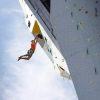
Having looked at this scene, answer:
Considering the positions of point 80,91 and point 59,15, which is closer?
point 80,91

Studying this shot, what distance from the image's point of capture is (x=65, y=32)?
16.6 m

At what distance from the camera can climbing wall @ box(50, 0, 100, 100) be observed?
13875 mm

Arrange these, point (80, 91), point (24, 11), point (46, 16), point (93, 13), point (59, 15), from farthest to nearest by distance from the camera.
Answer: point (24, 11) < point (46, 16) < point (59, 15) < point (93, 13) < point (80, 91)

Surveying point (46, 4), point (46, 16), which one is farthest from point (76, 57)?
point (46, 4)

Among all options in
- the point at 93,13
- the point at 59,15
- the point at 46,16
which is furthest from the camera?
the point at 46,16

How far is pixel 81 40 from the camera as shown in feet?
50.2

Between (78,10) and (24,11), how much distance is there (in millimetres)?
15616

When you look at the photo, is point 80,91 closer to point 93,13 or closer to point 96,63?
point 96,63

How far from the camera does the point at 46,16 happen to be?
26219mm

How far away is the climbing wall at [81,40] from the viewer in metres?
13.9

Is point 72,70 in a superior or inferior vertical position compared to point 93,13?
inferior

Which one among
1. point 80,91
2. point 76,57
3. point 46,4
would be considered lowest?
point 80,91

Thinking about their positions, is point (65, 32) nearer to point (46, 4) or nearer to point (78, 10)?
point (78, 10)

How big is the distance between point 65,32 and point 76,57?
1963 mm
